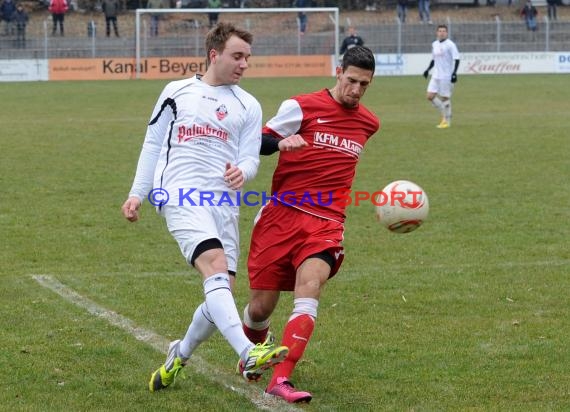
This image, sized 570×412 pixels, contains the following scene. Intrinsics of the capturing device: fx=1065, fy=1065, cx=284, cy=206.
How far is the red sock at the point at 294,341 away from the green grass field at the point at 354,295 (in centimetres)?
22

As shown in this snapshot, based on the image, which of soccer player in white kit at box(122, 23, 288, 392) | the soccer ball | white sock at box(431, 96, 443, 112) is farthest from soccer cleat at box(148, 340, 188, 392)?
white sock at box(431, 96, 443, 112)

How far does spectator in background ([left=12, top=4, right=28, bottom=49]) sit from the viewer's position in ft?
130

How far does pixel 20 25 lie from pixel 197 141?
36.0 meters

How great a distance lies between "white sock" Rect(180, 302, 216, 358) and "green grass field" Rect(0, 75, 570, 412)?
0.78 feet

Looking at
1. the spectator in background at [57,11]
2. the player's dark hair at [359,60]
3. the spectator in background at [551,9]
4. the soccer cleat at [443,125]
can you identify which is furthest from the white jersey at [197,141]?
A: the spectator in background at [551,9]

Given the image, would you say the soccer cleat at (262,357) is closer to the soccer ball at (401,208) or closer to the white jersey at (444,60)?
the soccer ball at (401,208)

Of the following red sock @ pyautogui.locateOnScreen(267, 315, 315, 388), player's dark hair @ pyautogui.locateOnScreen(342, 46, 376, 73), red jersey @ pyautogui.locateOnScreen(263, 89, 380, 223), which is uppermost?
player's dark hair @ pyautogui.locateOnScreen(342, 46, 376, 73)

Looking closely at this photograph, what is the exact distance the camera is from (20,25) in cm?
3991

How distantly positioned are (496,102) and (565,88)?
567 centimetres

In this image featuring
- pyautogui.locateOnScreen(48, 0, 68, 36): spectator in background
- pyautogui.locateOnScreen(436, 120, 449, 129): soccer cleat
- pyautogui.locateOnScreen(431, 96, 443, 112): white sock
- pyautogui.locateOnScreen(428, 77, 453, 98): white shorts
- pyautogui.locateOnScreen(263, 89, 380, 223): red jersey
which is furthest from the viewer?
pyautogui.locateOnScreen(48, 0, 68, 36): spectator in background

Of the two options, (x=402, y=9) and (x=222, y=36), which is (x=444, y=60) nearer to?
(x=222, y=36)

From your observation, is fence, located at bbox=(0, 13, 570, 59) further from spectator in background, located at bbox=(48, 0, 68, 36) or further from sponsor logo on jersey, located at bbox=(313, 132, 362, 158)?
sponsor logo on jersey, located at bbox=(313, 132, 362, 158)

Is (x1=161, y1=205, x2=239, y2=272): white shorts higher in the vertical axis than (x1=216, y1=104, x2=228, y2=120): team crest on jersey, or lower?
lower

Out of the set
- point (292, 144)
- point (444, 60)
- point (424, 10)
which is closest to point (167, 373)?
point (292, 144)
